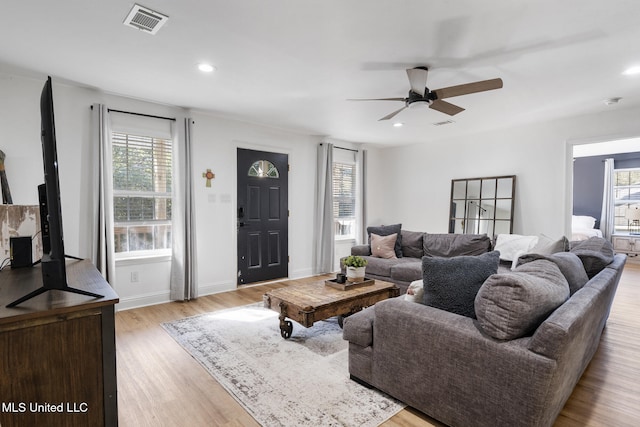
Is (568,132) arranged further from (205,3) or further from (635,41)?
(205,3)

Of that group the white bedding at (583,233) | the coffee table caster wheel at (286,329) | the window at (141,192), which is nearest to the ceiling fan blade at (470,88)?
the coffee table caster wheel at (286,329)

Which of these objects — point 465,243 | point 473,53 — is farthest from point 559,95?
point 465,243

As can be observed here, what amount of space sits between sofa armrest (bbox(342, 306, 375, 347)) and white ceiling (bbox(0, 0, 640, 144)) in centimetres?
201

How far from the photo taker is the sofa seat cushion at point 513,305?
1524mm

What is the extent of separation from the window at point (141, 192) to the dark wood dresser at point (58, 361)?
286 cm

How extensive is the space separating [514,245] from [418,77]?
269cm

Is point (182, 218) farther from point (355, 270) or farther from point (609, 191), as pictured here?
point (609, 191)

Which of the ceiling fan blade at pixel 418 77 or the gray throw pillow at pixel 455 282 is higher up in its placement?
the ceiling fan blade at pixel 418 77

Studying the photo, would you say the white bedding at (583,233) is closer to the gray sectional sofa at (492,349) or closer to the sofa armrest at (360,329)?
the gray sectional sofa at (492,349)

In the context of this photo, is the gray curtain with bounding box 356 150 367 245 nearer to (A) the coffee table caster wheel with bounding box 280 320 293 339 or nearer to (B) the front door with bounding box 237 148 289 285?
(B) the front door with bounding box 237 148 289 285

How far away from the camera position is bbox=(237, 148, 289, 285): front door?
4816 millimetres

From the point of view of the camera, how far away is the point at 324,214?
5.77m

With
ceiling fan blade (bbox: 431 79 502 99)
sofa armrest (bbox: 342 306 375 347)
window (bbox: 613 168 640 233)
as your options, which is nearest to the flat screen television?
sofa armrest (bbox: 342 306 375 347)

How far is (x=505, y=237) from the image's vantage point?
4.32 metres
